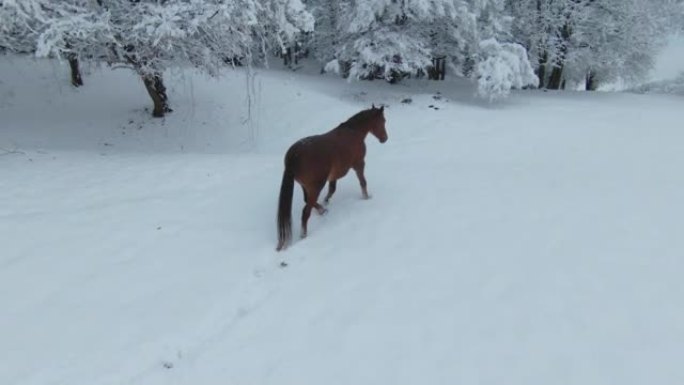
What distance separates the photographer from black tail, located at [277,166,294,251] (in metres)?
6.15

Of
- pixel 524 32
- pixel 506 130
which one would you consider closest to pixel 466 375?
pixel 506 130

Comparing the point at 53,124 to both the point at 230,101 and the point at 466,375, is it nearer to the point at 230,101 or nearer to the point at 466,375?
the point at 230,101

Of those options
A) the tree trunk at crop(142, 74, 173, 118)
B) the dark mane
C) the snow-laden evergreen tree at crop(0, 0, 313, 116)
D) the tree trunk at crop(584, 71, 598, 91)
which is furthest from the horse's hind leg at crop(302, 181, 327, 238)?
the tree trunk at crop(584, 71, 598, 91)

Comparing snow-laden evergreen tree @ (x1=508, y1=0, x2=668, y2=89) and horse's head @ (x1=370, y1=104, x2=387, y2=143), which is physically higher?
snow-laden evergreen tree @ (x1=508, y1=0, x2=668, y2=89)

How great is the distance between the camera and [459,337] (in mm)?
4250

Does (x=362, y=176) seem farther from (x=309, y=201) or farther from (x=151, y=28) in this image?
(x=151, y=28)

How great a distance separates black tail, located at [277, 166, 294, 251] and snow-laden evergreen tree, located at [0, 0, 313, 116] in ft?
16.4

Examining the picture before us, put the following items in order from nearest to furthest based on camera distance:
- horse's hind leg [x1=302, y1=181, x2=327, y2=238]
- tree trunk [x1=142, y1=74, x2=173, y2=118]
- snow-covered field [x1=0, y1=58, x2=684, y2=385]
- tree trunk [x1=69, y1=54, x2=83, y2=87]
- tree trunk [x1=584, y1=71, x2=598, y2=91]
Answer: snow-covered field [x1=0, y1=58, x2=684, y2=385]
horse's hind leg [x1=302, y1=181, x2=327, y2=238]
tree trunk [x1=142, y1=74, x2=173, y2=118]
tree trunk [x1=69, y1=54, x2=83, y2=87]
tree trunk [x1=584, y1=71, x2=598, y2=91]

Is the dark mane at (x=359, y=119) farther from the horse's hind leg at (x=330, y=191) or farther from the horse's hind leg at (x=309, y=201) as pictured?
the horse's hind leg at (x=309, y=201)

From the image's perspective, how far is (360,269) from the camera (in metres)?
5.57

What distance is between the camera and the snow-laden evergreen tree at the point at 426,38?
1525cm

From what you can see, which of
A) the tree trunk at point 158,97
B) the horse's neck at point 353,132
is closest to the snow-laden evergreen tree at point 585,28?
the tree trunk at point 158,97

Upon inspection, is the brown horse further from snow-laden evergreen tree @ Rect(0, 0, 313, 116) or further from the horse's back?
snow-laden evergreen tree @ Rect(0, 0, 313, 116)

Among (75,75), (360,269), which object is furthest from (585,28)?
(75,75)
